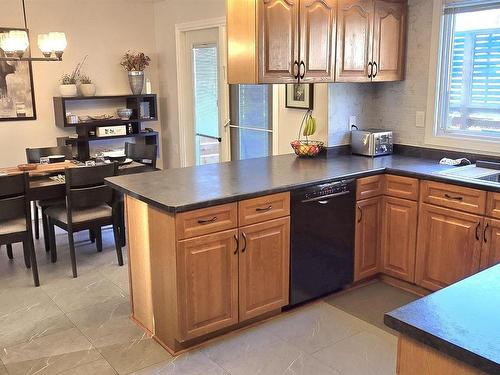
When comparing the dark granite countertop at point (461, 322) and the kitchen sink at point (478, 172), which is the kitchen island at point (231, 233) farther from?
the dark granite countertop at point (461, 322)

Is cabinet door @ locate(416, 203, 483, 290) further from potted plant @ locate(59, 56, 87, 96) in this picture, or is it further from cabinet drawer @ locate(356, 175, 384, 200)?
potted plant @ locate(59, 56, 87, 96)

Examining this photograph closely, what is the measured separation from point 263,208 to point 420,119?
5.76 feet

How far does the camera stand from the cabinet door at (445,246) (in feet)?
10.3

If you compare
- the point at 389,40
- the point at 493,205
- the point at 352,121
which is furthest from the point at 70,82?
the point at 493,205

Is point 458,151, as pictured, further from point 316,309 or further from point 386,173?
point 316,309

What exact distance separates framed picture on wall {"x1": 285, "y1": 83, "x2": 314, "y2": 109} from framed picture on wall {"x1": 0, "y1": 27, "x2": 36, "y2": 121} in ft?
9.69

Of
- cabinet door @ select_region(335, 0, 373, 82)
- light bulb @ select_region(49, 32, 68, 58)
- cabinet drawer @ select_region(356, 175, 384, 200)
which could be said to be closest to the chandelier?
light bulb @ select_region(49, 32, 68, 58)

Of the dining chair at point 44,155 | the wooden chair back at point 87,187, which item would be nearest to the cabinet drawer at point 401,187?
the wooden chair back at point 87,187

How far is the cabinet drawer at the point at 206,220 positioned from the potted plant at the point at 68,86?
3.48 m

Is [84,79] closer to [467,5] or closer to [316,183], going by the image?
[316,183]

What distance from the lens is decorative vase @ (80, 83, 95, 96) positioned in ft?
18.4

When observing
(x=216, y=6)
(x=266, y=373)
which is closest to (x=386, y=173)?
(x=266, y=373)

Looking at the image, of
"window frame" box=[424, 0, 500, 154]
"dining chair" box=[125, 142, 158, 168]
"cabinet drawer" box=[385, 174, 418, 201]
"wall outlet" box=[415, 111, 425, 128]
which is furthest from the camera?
"dining chair" box=[125, 142, 158, 168]

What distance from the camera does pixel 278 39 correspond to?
10.4ft
